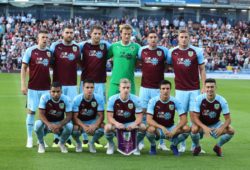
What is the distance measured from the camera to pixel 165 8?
169 ft

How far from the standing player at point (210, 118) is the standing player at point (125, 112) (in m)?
0.91

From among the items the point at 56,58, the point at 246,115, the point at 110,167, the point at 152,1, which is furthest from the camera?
the point at 152,1

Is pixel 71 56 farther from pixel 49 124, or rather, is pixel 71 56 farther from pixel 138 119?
pixel 138 119

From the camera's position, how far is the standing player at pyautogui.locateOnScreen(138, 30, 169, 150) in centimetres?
1073

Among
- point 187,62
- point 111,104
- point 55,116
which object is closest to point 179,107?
point 187,62

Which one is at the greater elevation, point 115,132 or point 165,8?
point 165,8

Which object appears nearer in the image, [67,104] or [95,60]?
[67,104]

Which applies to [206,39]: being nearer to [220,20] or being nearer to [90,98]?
[220,20]

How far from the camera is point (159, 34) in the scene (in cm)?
4706

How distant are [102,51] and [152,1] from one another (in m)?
39.2

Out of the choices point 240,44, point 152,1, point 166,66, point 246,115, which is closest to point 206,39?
point 240,44

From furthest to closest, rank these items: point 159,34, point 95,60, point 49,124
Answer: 1. point 159,34
2. point 95,60
3. point 49,124

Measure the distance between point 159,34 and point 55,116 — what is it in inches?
1472

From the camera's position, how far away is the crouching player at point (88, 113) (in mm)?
9953
